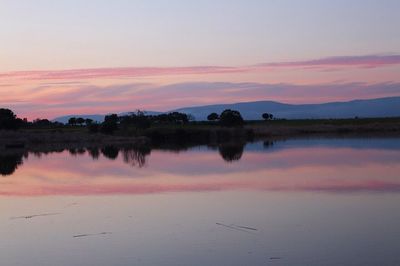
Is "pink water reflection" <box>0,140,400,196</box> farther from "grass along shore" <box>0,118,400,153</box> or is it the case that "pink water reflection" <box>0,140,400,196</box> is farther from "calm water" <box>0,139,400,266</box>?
"grass along shore" <box>0,118,400,153</box>

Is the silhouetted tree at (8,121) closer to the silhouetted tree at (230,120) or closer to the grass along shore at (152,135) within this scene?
the grass along shore at (152,135)

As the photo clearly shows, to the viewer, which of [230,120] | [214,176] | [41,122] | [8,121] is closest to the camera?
[214,176]

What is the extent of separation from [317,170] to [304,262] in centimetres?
1244

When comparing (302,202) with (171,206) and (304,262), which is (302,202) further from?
(304,262)

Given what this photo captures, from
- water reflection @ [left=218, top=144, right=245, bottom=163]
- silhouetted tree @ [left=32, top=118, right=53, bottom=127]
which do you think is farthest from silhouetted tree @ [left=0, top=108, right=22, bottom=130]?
water reflection @ [left=218, top=144, right=245, bottom=163]

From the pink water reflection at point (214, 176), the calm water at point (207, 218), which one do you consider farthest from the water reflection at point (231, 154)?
the calm water at point (207, 218)

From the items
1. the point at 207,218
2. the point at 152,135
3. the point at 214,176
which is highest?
the point at 152,135

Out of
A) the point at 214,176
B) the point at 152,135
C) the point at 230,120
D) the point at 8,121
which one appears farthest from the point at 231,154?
the point at 230,120

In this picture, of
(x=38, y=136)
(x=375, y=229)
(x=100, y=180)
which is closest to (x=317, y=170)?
(x=100, y=180)

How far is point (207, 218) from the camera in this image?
37.9ft

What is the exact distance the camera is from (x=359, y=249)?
8.71m

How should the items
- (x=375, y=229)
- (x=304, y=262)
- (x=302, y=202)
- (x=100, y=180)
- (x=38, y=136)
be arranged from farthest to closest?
(x=38, y=136) → (x=100, y=180) → (x=302, y=202) → (x=375, y=229) → (x=304, y=262)

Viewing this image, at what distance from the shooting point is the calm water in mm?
8766

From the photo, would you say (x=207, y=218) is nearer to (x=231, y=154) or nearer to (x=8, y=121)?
(x=231, y=154)
